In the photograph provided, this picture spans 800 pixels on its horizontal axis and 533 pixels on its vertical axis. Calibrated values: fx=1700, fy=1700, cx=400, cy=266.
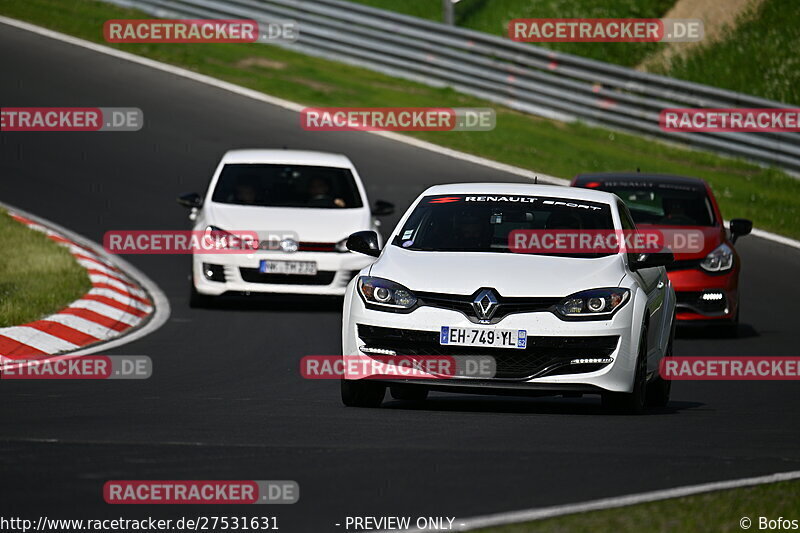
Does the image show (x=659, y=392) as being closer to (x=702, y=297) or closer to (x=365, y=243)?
(x=365, y=243)

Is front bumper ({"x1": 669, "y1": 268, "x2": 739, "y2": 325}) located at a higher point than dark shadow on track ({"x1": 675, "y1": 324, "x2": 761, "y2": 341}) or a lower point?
higher

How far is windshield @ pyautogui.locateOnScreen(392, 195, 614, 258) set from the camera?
10974 millimetres

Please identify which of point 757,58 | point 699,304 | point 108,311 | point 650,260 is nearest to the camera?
point 650,260

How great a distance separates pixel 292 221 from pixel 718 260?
4345mm

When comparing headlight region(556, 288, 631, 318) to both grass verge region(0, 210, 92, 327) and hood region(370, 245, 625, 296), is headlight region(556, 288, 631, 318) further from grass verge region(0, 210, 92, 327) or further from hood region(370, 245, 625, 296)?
grass verge region(0, 210, 92, 327)

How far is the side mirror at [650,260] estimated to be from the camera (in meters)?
10.9

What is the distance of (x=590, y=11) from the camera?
33781 millimetres

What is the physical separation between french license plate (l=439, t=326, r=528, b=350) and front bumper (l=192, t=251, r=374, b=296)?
726 centimetres

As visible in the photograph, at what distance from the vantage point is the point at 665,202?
17.4 m

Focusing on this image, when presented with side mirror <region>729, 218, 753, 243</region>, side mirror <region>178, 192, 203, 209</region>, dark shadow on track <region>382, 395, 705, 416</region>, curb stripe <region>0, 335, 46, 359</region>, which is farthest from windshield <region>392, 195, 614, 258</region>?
side mirror <region>178, 192, 203, 209</region>

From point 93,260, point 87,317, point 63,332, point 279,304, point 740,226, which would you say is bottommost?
point 279,304

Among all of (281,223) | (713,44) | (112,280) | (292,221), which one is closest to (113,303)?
(112,280)

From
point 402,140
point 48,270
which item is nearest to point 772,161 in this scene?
point 402,140

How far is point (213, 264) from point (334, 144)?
894cm
